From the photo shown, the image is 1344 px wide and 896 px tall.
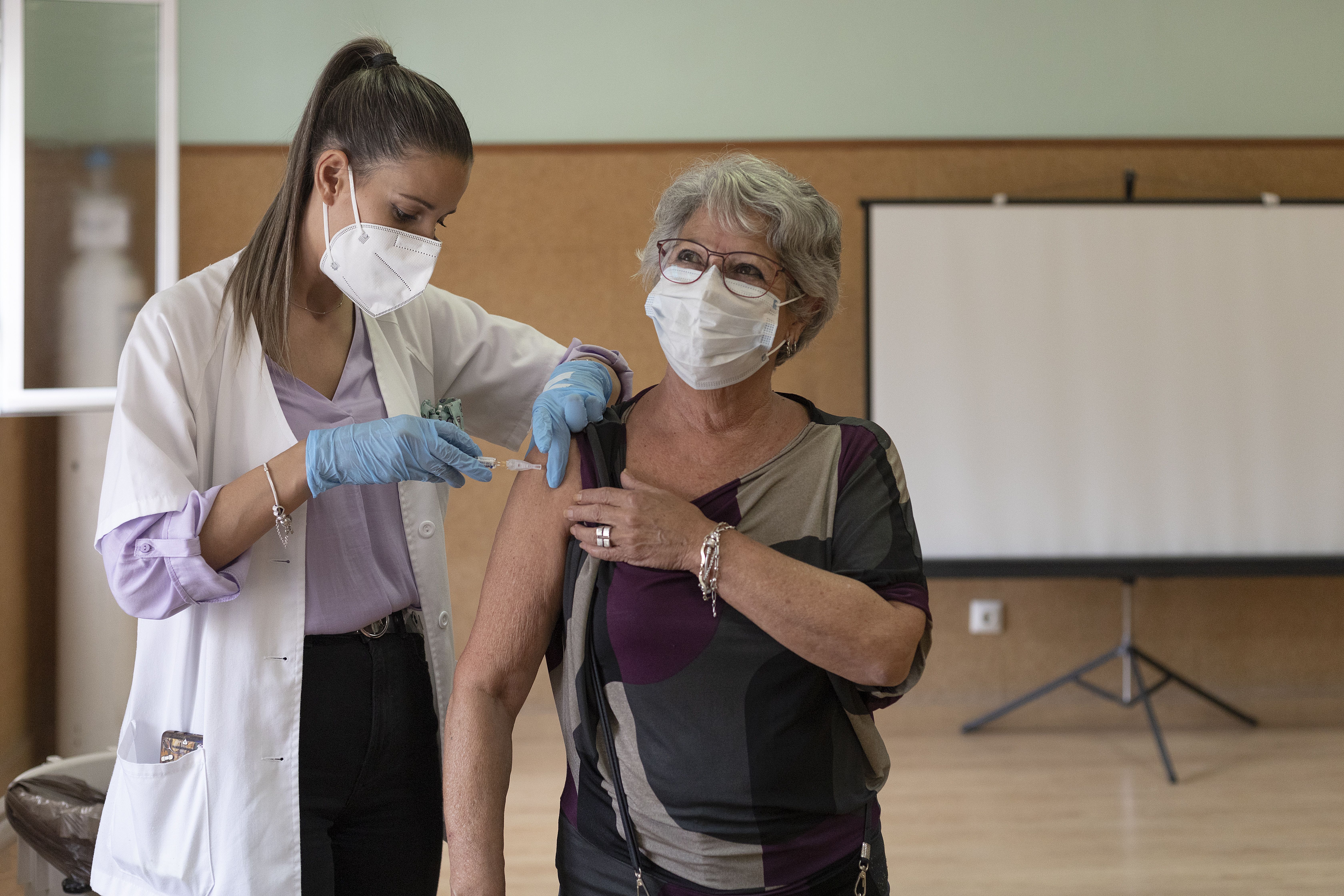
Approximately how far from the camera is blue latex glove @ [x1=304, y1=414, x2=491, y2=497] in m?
1.11

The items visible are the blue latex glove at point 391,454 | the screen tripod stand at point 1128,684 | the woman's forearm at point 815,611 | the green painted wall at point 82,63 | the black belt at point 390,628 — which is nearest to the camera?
the woman's forearm at point 815,611

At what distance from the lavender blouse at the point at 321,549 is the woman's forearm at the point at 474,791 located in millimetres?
210

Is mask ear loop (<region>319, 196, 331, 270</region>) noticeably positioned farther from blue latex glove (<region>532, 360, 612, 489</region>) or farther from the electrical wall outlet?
the electrical wall outlet

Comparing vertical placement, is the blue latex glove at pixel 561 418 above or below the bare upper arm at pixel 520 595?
above

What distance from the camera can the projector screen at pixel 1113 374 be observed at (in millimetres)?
3559

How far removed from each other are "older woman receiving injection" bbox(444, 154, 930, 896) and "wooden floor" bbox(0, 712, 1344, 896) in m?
1.68

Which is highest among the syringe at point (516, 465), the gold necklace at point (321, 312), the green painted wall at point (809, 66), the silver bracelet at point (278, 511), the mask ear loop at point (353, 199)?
the green painted wall at point (809, 66)

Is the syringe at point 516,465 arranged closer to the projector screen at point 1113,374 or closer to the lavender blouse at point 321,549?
the lavender blouse at point 321,549

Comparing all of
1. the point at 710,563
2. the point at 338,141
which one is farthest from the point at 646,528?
the point at 338,141

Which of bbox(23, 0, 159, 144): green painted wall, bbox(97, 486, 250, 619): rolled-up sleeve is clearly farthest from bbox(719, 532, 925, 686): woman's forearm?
bbox(23, 0, 159, 144): green painted wall

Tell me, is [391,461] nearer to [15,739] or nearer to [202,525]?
[202,525]

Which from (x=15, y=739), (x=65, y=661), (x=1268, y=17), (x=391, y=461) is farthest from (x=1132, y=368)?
(x=15, y=739)

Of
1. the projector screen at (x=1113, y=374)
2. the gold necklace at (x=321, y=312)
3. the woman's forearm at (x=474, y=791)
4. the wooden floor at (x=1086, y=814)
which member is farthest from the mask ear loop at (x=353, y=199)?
the projector screen at (x=1113, y=374)

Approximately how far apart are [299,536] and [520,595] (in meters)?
0.30
